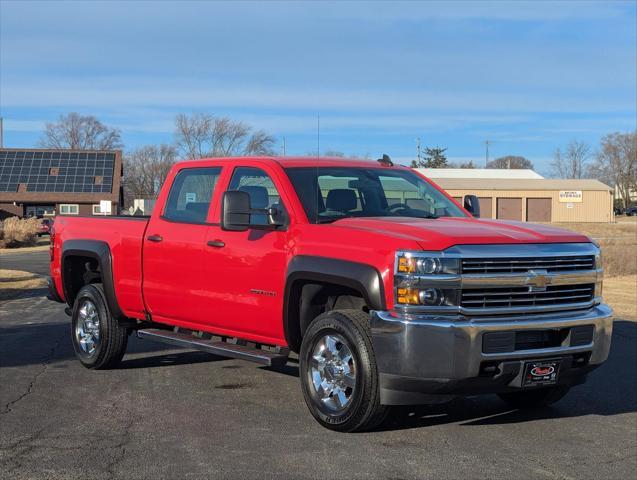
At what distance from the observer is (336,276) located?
19.2 ft

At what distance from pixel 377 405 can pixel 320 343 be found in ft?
2.23

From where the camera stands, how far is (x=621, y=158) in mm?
113938

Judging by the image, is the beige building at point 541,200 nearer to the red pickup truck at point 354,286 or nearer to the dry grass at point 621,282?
the dry grass at point 621,282

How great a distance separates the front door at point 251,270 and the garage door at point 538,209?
67.5m

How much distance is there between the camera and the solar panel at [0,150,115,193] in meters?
62.0

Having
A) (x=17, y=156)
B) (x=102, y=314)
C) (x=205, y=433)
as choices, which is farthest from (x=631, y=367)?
(x=17, y=156)

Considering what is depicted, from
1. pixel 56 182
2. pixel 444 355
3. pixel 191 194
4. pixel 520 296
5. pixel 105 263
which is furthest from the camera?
pixel 56 182

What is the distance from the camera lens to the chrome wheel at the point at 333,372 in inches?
230

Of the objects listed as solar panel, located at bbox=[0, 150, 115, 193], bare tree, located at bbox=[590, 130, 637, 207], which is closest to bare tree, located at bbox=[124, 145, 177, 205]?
solar panel, located at bbox=[0, 150, 115, 193]

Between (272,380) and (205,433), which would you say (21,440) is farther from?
(272,380)

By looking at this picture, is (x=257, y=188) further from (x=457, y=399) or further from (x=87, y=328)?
(x=87, y=328)

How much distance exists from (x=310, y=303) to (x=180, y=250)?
5.14 feet

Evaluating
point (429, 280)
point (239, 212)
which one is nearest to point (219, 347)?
point (239, 212)

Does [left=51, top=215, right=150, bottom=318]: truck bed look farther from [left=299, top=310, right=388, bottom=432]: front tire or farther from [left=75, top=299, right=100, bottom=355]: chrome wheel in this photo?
[left=299, top=310, right=388, bottom=432]: front tire
